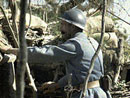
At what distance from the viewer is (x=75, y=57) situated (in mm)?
3004

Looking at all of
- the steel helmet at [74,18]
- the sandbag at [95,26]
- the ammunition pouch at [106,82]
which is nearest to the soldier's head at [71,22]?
the steel helmet at [74,18]

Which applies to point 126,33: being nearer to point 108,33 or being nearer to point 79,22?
point 108,33

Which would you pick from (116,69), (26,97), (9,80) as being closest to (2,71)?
(9,80)

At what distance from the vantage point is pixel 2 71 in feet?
12.9

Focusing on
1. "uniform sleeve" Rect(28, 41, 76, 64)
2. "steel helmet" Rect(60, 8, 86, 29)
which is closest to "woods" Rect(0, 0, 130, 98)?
"uniform sleeve" Rect(28, 41, 76, 64)

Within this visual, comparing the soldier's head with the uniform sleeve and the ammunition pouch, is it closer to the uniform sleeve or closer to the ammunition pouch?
the uniform sleeve

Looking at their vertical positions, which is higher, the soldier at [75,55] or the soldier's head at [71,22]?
the soldier's head at [71,22]

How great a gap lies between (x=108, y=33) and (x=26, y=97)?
3764 mm

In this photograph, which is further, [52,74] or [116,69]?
[116,69]

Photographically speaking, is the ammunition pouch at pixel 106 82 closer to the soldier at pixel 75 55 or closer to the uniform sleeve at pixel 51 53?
the soldier at pixel 75 55

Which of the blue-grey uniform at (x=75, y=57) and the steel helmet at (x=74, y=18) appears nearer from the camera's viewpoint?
the blue-grey uniform at (x=75, y=57)

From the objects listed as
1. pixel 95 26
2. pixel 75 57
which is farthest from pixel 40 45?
pixel 95 26

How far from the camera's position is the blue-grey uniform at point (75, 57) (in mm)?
2867

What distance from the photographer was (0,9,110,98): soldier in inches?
113
